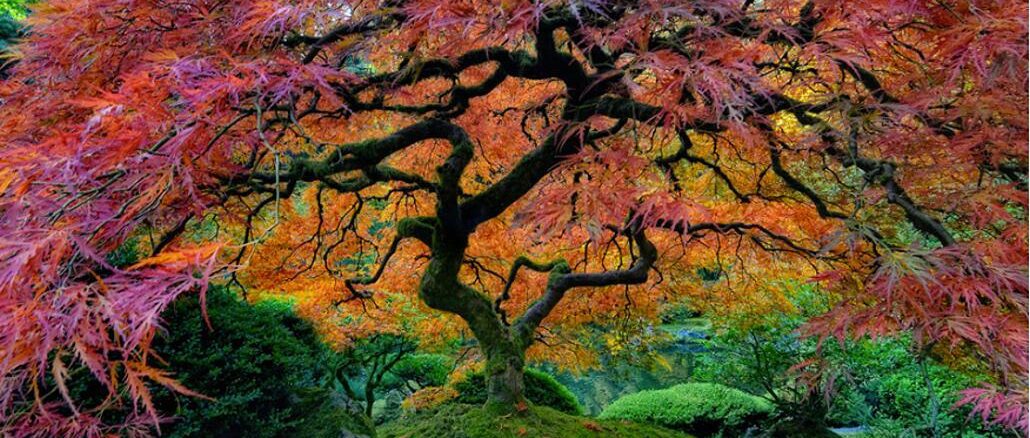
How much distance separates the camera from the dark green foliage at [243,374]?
2340 millimetres

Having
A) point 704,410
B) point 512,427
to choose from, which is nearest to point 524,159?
point 512,427

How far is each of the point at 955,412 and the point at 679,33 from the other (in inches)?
128

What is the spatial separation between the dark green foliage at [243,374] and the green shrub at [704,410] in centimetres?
290

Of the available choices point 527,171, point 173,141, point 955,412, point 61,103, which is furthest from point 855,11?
point 955,412

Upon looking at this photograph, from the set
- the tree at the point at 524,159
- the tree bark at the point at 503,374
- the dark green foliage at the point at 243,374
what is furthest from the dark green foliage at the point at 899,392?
the dark green foliage at the point at 243,374

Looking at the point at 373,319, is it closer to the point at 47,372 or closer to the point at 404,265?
the point at 404,265

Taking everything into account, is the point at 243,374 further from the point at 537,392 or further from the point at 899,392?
the point at 899,392

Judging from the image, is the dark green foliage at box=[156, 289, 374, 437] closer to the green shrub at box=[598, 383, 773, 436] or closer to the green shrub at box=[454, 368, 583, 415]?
the green shrub at box=[454, 368, 583, 415]

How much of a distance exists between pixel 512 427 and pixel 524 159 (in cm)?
130

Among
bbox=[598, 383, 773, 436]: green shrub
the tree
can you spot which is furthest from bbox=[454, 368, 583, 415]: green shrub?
the tree

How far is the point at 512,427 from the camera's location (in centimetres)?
288

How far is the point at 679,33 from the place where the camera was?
2.14m

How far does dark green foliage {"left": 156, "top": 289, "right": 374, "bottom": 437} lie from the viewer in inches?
92.1

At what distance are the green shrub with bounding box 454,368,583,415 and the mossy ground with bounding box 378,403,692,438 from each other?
5.92 ft
